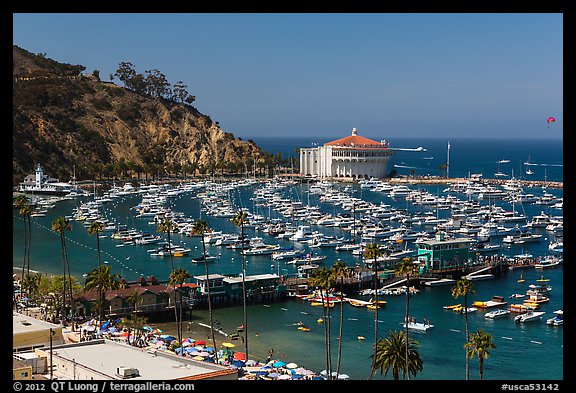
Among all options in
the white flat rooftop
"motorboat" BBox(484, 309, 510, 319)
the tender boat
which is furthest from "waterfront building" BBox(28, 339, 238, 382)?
"motorboat" BBox(484, 309, 510, 319)

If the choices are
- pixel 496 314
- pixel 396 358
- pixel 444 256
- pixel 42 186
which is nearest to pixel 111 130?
pixel 42 186

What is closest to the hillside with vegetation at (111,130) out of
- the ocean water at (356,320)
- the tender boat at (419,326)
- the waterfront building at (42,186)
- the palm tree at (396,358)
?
the waterfront building at (42,186)

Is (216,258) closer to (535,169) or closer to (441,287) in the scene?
(441,287)

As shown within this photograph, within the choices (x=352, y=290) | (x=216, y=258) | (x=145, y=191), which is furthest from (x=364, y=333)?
(x=145, y=191)

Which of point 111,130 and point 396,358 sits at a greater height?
point 111,130

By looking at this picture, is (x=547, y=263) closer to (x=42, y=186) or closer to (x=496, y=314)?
(x=496, y=314)
